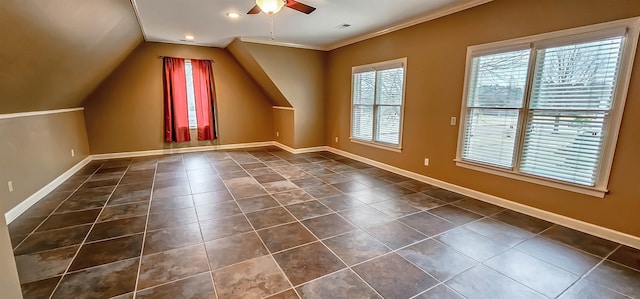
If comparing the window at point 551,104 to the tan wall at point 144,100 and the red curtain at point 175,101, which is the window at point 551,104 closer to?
the tan wall at point 144,100

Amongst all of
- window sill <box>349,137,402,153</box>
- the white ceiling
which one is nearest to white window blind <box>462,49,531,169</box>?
the white ceiling

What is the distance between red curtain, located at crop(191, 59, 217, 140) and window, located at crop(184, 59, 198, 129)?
0.21 feet

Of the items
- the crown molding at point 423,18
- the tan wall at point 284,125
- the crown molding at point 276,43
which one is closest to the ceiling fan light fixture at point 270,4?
the crown molding at point 423,18

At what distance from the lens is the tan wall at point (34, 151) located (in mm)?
3014

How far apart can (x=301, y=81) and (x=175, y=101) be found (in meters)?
2.84

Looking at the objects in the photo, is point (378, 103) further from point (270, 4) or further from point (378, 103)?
point (270, 4)

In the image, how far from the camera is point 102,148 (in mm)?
5816

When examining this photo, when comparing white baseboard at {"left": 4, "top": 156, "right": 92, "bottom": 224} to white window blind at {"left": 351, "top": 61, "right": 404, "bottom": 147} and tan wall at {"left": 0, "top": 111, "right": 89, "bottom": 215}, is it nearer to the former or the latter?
tan wall at {"left": 0, "top": 111, "right": 89, "bottom": 215}

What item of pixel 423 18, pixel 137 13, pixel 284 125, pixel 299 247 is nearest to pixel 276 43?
pixel 284 125

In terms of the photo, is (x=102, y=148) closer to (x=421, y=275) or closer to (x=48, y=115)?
(x=48, y=115)

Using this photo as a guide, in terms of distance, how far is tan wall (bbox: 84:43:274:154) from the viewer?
571 centimetres

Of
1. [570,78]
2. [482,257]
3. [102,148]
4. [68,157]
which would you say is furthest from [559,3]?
[102,148]

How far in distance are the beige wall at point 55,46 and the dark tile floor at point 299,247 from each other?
52.4 inches

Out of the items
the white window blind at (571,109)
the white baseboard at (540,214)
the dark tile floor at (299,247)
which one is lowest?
the dark tile floor at (299,247)
